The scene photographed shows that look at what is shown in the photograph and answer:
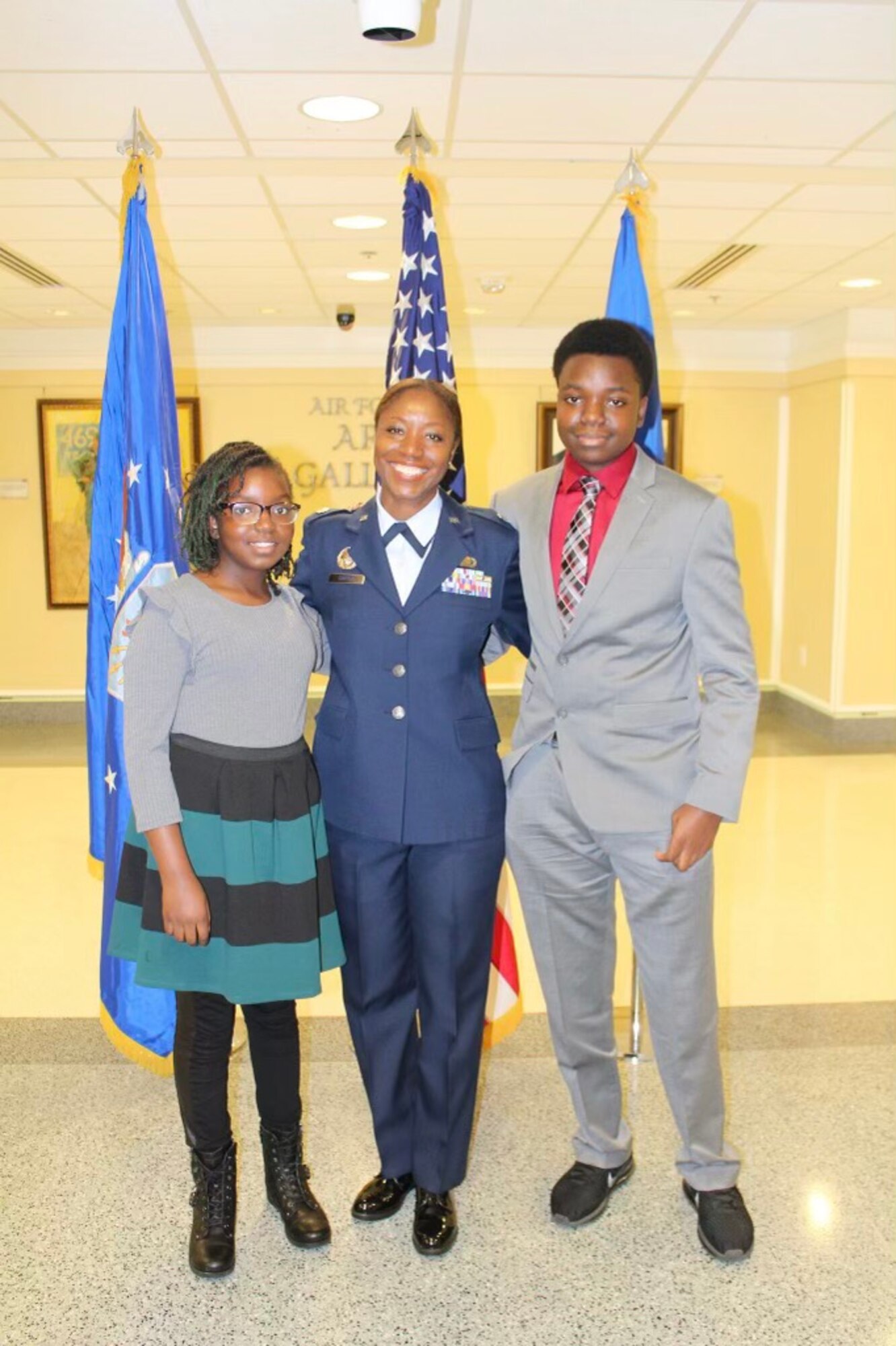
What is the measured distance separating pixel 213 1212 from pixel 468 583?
1367mm

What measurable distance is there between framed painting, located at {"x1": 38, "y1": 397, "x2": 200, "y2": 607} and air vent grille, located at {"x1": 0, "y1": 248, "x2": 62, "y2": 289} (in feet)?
6.30

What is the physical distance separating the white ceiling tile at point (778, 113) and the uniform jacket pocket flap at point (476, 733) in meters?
2.15

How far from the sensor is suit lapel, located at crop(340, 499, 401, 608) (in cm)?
224

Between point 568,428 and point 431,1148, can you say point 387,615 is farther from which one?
point 431,1148

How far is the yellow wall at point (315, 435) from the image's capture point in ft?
27.3

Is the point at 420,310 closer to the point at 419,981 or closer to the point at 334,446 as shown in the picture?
the point at 419,981

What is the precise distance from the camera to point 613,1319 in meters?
2.18

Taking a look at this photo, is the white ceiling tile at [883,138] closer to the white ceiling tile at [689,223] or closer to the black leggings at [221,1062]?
the white ceiling tile at [689,223]

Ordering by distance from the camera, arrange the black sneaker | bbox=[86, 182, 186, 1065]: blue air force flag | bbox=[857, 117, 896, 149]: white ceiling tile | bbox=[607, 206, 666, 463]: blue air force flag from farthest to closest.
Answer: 1. bbox=[857, 117, 896, 149]: white ceiling tile
2. bbox=[607, 206, 666, 463]: blue air force flag
3. bbox=[86, 182, 186, 1065]: blue air force flag
4. the black sneaker

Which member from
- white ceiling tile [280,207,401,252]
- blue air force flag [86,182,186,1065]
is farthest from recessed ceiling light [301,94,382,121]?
white ceiling tile [280,207,401,252]

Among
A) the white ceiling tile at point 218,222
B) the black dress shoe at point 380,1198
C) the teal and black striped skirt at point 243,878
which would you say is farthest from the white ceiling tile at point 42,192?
the black dress shoe at point 380,1198

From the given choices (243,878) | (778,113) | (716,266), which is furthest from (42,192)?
(243,878)

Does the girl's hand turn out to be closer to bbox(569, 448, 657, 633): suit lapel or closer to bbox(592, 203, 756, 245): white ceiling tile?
bbox(569, 448, 657, 633): suit lapel

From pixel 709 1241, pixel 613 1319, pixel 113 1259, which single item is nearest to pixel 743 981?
pixel 709 1241
